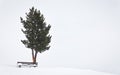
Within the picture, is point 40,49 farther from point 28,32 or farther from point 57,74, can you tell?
point 57,74

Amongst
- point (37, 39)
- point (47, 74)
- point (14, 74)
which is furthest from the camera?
point (37, 39)

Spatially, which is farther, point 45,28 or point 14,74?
point 45,28

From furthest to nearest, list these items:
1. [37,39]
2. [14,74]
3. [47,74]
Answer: [37,39]
[47,74]
[14,74]

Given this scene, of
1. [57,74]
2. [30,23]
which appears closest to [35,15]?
[30,23]

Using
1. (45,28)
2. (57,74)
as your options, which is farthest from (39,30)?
(57,74)

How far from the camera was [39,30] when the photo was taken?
59.4 m

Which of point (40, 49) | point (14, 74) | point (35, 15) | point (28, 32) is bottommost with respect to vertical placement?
point (14, 74)

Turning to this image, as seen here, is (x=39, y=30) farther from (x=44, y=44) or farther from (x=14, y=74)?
(x=14, y=74)

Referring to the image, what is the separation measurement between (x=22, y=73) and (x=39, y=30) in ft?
54.2

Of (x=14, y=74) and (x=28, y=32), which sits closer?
(x=14, y=74)

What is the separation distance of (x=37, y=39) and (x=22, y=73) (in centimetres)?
1543

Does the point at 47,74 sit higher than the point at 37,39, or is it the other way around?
the point at 37,39

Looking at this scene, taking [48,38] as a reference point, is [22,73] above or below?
below

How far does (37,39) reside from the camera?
59031mm
